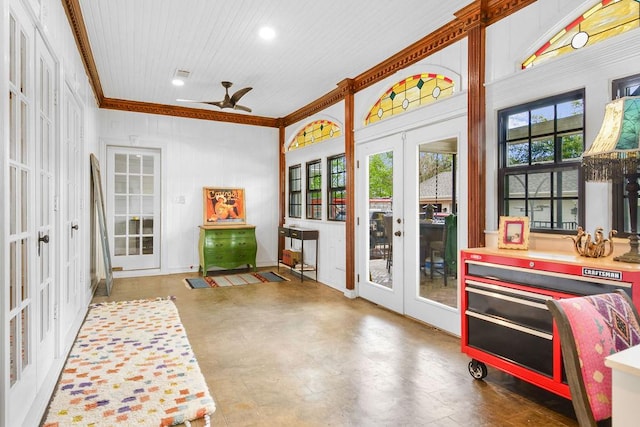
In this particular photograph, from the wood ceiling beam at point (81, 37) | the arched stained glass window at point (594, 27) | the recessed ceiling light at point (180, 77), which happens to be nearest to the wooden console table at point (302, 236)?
the recessed ceiling light at point (180, 77)

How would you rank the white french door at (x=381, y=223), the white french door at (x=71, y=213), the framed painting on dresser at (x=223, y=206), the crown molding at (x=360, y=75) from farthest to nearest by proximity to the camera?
1. the framed painting on dresser at (x=223, y=206)
2. the white french door at (x=381, y=223)
3. the crown molding at (x=360, y=75)
4. the white french door at (x=71, y=213)

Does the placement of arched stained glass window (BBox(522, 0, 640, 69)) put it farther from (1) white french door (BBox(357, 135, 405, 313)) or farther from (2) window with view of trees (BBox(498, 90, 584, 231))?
(1) white french door (BBox(357, 135, 405, 313))

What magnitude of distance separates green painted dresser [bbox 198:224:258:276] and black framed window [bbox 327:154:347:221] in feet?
5.61

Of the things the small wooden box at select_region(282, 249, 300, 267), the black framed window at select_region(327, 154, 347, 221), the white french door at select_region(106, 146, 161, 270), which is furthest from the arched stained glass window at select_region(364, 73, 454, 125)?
the white french door at select_region(106, 146, 161, 270)

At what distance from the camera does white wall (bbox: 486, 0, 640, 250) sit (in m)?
2.58

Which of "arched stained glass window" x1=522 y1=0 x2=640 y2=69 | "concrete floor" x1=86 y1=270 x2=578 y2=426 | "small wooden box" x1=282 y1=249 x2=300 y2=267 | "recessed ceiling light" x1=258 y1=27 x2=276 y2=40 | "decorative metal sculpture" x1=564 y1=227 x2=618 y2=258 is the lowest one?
"concrete floor" x1=86 y1=270 x2=578 y2=426

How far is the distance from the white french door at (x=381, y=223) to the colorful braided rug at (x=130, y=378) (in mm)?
2403

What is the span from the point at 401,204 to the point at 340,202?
166 centimetres

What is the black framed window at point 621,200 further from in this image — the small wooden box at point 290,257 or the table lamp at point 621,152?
the small wooden box at point 290,257

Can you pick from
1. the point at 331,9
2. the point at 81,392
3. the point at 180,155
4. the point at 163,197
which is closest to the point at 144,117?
the point at 180,155

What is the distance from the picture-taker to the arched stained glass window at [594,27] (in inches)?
101

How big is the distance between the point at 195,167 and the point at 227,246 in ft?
5.31

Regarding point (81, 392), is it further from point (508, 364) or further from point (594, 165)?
point (594, 165)

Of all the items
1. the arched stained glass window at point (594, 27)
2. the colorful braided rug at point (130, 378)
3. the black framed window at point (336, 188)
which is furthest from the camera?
the black framed window at point (336, 188)
